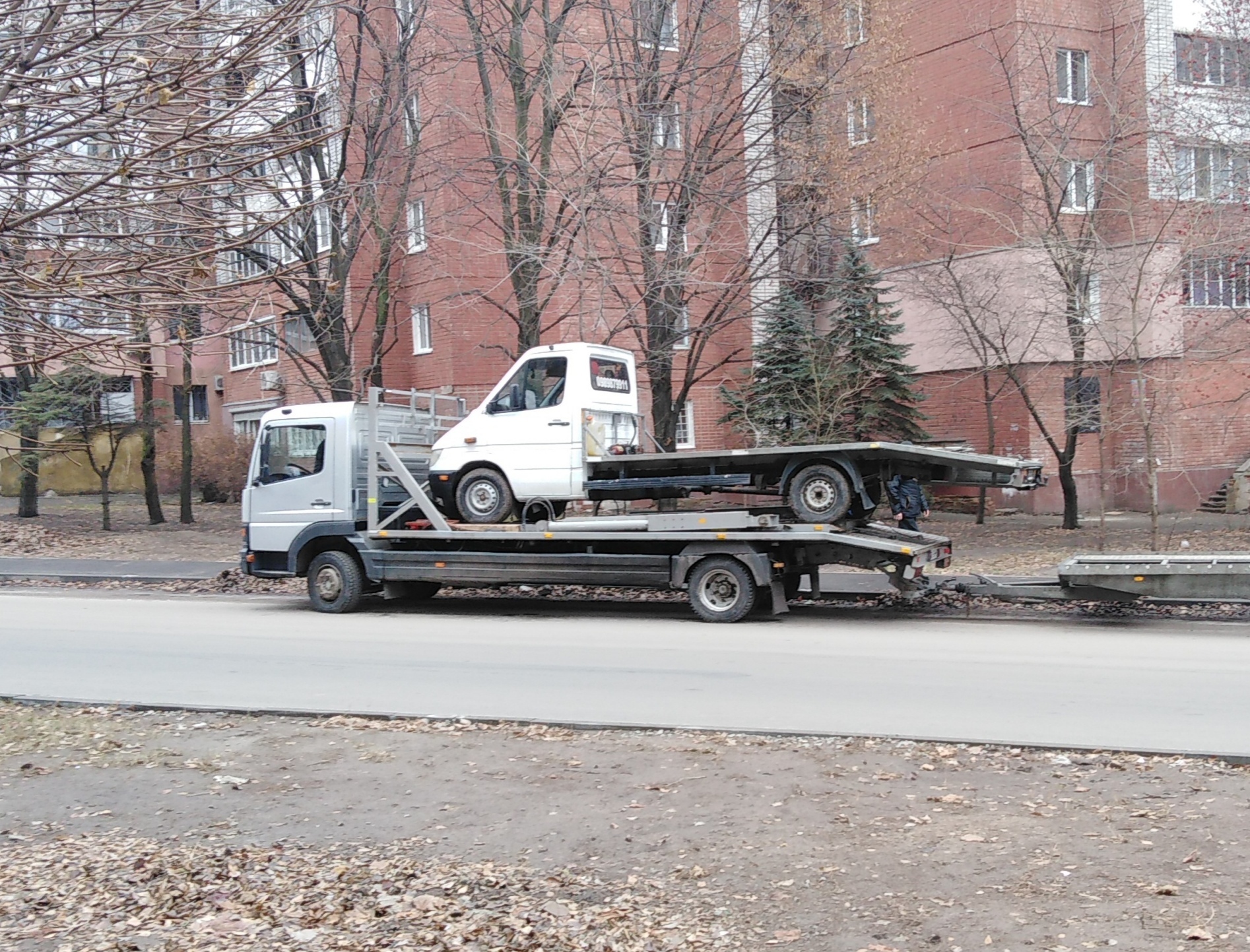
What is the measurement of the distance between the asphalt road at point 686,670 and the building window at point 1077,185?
32.2 ft

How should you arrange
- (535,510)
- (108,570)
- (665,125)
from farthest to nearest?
1. (108,570)
2. (665,125)
3. (535,510)

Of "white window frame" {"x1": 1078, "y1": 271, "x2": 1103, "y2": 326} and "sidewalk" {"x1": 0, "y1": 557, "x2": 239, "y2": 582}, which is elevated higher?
"white window frame" {"x1": 1078, "y1": 271, "x2": 1103, "y2": 326}

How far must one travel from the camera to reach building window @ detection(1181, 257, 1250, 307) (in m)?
18.5

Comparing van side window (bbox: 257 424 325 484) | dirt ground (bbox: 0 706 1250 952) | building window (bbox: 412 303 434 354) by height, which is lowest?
dirt ground (bbox: 0 706 1250 952)

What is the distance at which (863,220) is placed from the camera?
21.7 metres

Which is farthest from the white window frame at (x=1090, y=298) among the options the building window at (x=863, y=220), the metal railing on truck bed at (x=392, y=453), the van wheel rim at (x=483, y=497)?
the metal railing on truck bed at (x=392, y=453)

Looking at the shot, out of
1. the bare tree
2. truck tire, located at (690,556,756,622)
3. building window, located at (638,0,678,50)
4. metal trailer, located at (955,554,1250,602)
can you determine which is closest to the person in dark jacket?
metal trailer, located at (955,554,1250,602)

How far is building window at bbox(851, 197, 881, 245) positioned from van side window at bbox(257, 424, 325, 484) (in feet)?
34.1

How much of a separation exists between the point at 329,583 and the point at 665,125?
9.80m

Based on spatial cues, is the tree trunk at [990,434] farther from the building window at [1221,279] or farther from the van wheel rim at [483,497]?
the van wheel rim at [483,497]

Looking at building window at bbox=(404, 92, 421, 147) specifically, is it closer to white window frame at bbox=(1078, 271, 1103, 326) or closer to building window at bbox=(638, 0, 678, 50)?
building window at bbox=(638, 0, 678, 50)

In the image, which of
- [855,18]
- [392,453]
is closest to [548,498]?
[392,453]

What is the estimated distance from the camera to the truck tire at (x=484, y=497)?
1445cm

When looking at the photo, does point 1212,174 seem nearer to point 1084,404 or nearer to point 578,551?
point 1084,404
